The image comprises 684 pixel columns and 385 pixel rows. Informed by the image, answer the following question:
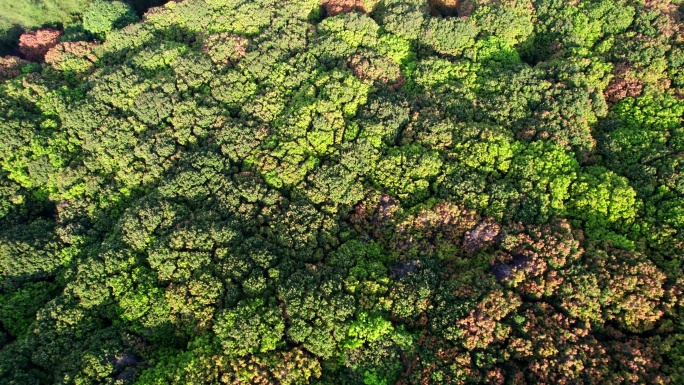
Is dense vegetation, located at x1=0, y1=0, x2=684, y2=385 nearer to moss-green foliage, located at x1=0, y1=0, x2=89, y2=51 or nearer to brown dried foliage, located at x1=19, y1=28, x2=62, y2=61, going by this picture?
brown dried foliage, located at x1=19, y1=28, x2=62, y2=61

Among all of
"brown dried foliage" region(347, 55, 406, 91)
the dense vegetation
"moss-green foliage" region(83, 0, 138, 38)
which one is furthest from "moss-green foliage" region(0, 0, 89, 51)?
"brown dried foliage" region(347, 55, 406, 91)

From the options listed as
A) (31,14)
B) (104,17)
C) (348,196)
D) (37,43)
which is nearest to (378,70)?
(348,196)

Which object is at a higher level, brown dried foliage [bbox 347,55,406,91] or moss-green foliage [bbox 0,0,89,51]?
moss-green foliage [bbox 0,0,89,51]

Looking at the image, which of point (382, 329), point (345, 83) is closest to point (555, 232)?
point (382, 329)

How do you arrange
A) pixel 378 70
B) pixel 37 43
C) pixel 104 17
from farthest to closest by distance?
pixel 37 43 < pixel 104 17 < pixel 378 70

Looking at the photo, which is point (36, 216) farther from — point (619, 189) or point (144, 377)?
point (619, 189)

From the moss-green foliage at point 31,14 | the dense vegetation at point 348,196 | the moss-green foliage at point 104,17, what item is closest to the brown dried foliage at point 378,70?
the dense vegetation at point 348,196

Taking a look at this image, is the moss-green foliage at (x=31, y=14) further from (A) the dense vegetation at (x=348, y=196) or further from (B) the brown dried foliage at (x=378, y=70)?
(B) the brown dried foliage at (x=378, y=70)

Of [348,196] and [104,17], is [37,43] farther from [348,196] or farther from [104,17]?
[348,196]

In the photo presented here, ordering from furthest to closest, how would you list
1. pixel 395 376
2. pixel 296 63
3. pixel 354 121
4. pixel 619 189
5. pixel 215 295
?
pixel 296 63 < pixel 354 121 < pixel 619 189 < pixel 215 295 < pixel 395 376
